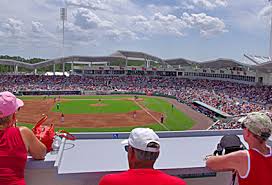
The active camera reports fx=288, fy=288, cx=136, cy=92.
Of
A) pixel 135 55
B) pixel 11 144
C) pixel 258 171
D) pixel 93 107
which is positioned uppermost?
pixel 135 55

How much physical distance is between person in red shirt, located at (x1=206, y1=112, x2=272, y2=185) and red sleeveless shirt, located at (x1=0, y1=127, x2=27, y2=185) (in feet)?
5.79

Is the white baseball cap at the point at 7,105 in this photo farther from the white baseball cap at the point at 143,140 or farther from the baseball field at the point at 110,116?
the baseball field at the point at 110,116

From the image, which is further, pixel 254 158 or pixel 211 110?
pixel 211 110

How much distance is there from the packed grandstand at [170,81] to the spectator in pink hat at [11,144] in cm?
3338

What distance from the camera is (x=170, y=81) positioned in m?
62.6

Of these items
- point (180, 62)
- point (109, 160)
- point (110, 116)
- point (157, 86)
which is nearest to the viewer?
point (109, 160)

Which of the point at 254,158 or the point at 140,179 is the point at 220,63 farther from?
the point at 140,179

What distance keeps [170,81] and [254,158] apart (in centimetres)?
6054

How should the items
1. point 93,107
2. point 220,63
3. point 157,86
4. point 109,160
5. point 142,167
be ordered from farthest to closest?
1. point 157,86
2. point 220,63
3. point 93,107
4. point 109,160
5. point 142,167

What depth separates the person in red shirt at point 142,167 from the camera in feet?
6.54

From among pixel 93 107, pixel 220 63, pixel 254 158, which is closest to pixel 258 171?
pixel 254 158

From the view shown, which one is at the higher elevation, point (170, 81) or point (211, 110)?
point (170, 81)

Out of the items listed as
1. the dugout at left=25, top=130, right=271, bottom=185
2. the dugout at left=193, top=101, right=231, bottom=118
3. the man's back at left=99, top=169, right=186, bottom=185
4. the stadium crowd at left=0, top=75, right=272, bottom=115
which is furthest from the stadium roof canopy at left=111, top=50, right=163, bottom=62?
the man's back at left=99, top=169, right=186, bottom=185

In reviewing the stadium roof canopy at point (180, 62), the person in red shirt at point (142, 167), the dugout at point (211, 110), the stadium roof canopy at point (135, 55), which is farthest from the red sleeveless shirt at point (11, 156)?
the stadium roof canopy at point (180, 62)
